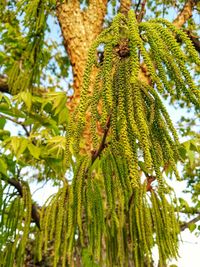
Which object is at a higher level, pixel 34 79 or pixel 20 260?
pixel 34 79

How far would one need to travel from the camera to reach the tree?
4.29ft

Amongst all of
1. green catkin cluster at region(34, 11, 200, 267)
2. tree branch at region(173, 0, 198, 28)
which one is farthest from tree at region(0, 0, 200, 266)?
tree branch at region(173, 0, 198, 28)

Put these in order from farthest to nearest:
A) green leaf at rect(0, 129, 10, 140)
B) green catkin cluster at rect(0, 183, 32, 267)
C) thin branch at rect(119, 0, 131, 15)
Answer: green leaf at rect(0, 129, 10, 140) < green catkin cluster at rect(0, 183, 32, 267) < thin branch at rect(119, 0, 131, 15)

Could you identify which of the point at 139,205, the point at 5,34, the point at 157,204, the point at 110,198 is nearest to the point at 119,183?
the point at 110,198

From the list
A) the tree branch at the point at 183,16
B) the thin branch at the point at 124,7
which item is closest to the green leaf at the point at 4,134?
the thin branch at the point at 124,7

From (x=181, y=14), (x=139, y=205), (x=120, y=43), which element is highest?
(x=181, y=14)

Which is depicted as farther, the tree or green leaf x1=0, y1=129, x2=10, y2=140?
green leaf x1=0, y1=129, x2=10, y2=140

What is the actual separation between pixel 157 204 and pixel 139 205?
188 mm

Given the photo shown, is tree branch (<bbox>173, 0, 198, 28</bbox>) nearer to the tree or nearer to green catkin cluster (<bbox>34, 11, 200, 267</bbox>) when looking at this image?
the tree

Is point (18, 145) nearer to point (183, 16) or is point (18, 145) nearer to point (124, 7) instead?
point (124, 7)

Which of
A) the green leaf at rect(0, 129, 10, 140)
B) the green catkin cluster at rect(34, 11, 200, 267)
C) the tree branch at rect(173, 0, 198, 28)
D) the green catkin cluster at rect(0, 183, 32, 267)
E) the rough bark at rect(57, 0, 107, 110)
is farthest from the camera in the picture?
the tree branch at rect(173, 0, 198, 28)

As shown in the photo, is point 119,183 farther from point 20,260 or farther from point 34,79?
point 34,79

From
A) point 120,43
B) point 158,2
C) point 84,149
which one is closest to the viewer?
point 120,43

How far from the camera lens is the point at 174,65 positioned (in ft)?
4.33
